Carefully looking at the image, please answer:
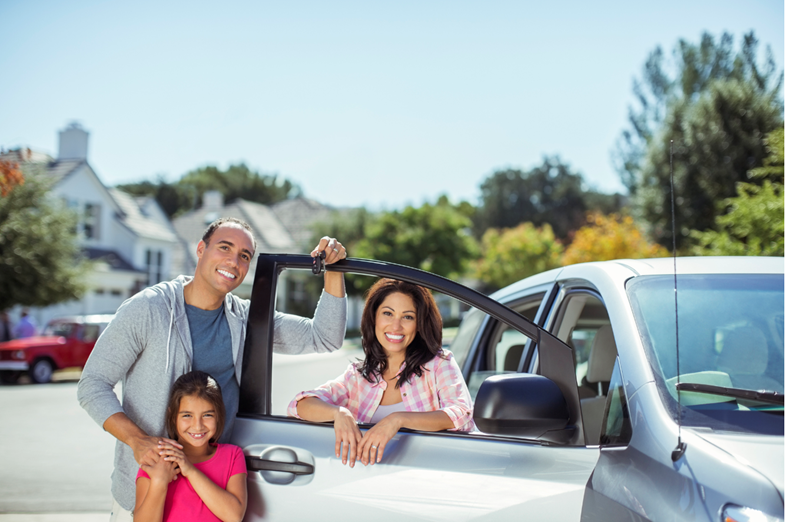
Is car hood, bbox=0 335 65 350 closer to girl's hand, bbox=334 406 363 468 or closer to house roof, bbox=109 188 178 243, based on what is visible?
house roof, bbox=109 188 178 243

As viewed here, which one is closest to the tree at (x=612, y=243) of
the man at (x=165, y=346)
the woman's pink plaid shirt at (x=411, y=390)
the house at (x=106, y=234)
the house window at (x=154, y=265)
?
the house window at (x=154, y=265)

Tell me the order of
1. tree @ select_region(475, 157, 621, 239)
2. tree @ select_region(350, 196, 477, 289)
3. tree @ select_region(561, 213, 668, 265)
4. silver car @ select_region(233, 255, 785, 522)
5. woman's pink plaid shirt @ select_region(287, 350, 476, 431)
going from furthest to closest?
tree @ select_region(475, 157, 621, 239), tree @ select_region(350, 196, 477, 289), tree @ select_region(561, 213, 668, 265), woman's pink plaid shirt @ select_region(287, 350, 476, 431), silver car @ select_region(233, 255, 785, 522)

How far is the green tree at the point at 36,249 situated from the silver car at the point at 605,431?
18.4 meters

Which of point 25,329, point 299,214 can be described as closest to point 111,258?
point 25,329

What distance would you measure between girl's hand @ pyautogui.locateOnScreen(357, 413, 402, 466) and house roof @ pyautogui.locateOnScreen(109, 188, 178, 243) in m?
30.8

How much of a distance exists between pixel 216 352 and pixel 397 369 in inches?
26.3

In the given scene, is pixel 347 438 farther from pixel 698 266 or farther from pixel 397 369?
pixel 698 266

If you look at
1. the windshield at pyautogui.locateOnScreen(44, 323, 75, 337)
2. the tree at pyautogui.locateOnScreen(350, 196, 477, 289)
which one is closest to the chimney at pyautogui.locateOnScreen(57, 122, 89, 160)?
the tree at pyautogui.locateOnScreen(350, 196, 477, 289)

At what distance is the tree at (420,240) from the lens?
101ft

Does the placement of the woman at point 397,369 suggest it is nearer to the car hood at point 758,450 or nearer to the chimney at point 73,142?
the car hood at point 758,450

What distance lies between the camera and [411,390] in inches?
98.1

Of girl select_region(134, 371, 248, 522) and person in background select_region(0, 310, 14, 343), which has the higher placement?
girl select_region(134, 371, 248, 522)

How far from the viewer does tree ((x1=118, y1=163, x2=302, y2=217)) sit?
6122 cm

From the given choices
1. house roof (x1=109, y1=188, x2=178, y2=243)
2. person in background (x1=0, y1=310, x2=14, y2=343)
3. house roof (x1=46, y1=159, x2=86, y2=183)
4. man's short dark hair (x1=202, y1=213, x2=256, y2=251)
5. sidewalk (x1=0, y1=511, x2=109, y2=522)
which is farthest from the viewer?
house roof (x1=109, y1=188, x2=178, y2=243)
